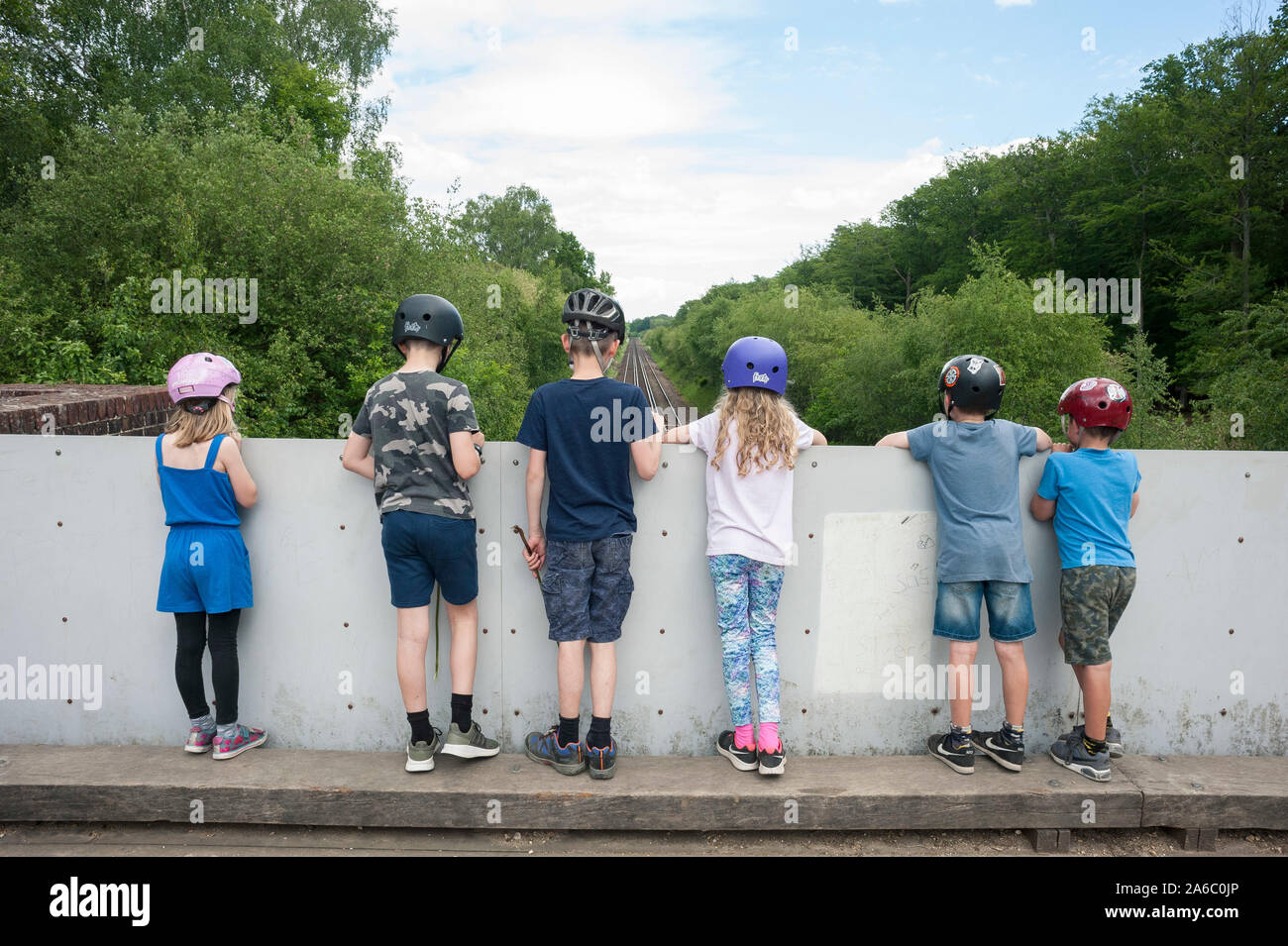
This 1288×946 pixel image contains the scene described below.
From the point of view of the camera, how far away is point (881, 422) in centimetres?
3619

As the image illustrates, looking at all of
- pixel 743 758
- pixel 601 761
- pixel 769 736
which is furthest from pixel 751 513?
pixel 601 761

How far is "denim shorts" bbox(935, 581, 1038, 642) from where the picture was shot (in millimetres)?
3529

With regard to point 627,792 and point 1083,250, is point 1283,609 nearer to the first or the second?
point 627,792

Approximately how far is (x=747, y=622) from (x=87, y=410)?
3544 mm

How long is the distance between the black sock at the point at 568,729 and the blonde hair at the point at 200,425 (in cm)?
191

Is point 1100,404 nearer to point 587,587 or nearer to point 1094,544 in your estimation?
point 1094,544

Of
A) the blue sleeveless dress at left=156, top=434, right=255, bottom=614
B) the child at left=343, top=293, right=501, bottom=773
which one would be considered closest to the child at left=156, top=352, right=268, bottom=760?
the blue sleeveless dress at left=156, top=434, right=255, bottom=614

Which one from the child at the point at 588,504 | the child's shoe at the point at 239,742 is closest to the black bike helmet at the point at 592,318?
the child at the point at 588,504

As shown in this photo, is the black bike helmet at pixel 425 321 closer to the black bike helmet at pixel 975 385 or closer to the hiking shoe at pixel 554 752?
the hiking shoe at pixel 554 752

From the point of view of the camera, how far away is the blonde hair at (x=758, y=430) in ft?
11.3

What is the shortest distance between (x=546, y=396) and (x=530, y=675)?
1.31 m

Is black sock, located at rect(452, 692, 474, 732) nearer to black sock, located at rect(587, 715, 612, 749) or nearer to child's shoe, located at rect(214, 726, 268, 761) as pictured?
black sock, located at rect(587, 715, 612, 749)

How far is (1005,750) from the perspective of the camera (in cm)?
360

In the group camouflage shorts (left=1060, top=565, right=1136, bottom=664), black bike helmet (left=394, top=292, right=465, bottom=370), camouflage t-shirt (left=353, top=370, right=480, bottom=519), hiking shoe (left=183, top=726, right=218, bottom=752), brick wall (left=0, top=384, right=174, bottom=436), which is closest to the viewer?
camouflage t-shirt (left=353, top=370, right=480, bottom=519)
